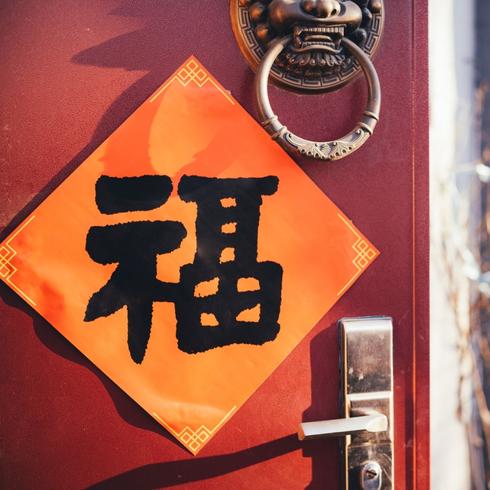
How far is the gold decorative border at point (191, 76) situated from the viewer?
25.8 inches

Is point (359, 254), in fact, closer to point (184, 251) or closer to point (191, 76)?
point (184, 251)

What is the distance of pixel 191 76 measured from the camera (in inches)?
26.0

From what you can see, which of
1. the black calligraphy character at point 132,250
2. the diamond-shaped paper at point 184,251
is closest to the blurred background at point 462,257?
the diamond-shaped paper at point 184,251

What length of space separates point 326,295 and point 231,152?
28cm

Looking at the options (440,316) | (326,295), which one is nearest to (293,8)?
(326,295)

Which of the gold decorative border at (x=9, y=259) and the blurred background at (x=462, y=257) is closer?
the gold decorative border at (x=9, y=259)

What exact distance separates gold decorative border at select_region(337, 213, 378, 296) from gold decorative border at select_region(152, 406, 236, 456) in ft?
0.93

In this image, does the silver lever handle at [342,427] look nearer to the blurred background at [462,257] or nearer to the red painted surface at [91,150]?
the red painted surface at [91,150]

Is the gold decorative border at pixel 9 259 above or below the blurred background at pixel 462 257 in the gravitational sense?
above

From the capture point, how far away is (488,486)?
1.68m

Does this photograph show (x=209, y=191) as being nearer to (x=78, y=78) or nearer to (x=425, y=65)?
(x=78, y=78)

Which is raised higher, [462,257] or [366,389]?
[366,389]

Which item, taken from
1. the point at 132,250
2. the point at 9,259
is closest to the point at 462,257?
the point at 132,250

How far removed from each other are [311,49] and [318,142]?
0.45 feet
